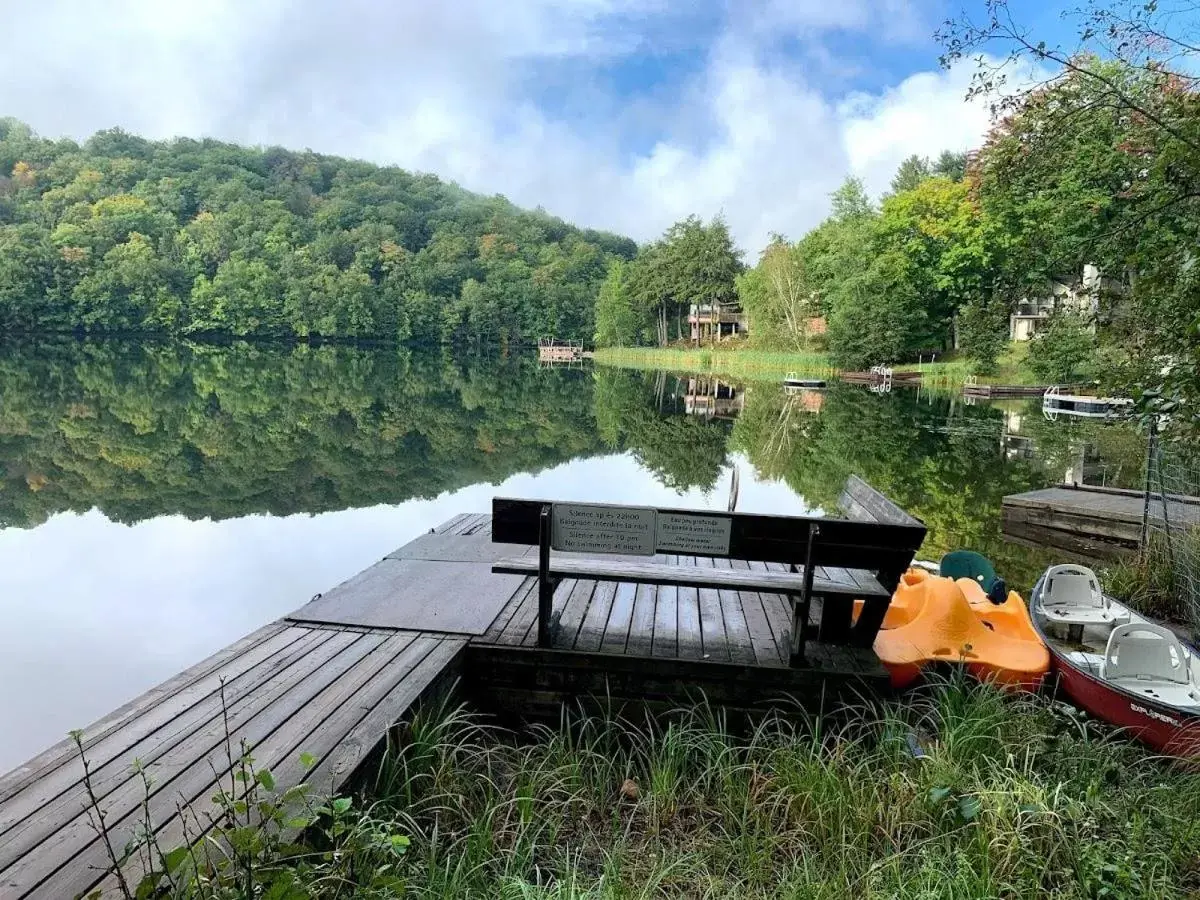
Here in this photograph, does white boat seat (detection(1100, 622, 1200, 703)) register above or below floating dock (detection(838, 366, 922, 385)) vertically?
below

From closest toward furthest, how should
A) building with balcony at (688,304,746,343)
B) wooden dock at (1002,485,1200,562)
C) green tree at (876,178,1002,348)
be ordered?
wooden dock at (1002,485,1200,562), green tree at (876,178,1002,348), building with balcony at (688,304,746,343)

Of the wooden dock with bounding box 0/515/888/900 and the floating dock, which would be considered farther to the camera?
the floating dock

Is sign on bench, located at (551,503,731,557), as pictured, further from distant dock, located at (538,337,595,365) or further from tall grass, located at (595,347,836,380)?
distant dock, located at (538,337,595,365)

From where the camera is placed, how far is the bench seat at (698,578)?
12.8 feet

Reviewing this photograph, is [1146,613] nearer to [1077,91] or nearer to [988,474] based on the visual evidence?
[1077,91]

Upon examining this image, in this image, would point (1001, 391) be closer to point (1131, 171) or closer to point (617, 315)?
point (1131, 171)

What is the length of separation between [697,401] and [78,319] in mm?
62040

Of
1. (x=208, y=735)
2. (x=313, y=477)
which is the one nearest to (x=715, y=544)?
(x=208, y=735)

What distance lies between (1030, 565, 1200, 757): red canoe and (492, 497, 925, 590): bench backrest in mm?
1582

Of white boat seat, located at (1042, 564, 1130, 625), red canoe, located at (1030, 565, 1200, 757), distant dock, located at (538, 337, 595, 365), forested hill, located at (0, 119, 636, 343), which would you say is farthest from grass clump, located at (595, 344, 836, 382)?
red canoe, located at (1030, 565, 1200, 757)

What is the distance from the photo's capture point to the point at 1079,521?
33.5 feet

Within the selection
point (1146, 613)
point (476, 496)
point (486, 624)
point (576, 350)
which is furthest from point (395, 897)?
point (576, 350)

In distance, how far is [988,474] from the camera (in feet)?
47.4

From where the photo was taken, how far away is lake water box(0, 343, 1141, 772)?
6703 mm
